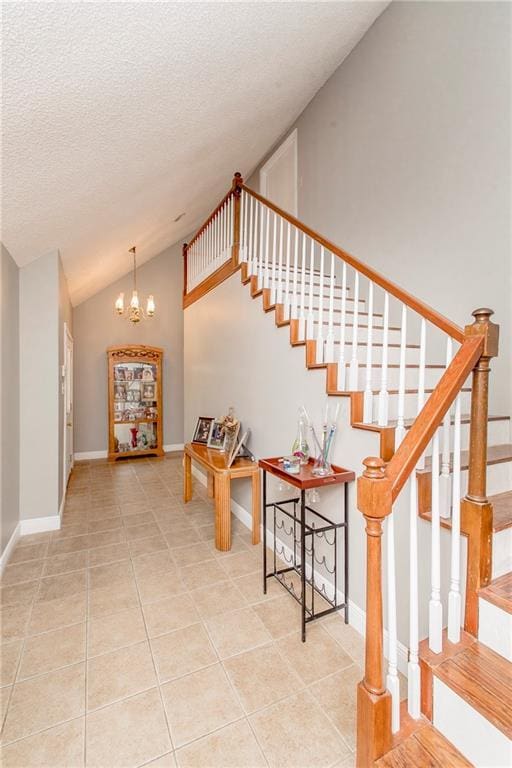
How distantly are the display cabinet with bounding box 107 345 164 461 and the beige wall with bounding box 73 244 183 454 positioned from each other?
0.25 meters

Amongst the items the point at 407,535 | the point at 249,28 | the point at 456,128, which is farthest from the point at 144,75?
the point at 407,535

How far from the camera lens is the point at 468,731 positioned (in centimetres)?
110

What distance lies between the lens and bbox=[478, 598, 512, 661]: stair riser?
4.08ft

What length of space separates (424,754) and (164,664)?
4.14 ft

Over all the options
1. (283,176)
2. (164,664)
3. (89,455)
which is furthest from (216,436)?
(283,176)

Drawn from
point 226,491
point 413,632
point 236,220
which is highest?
point 236,220

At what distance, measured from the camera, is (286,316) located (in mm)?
2865

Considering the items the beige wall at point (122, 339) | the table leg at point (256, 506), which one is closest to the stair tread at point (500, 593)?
the table leg at point (256, 506)

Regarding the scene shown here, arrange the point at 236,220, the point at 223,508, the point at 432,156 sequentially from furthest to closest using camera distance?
1. the point at 236,220
2. the point at 223,508
3. the point at 432,156

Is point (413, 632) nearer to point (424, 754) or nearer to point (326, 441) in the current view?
point (424, 754)

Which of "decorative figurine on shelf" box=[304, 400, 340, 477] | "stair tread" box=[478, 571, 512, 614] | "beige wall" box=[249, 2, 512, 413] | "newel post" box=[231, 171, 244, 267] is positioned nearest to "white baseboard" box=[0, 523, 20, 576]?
"decorative figurine on shelf" box=[304, 400, 340, 477]

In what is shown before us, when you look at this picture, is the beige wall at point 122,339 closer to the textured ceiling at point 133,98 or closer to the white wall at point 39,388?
the textured ceiling at point 133,98

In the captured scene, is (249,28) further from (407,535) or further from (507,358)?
(407,535)

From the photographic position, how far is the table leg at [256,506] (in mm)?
3087
